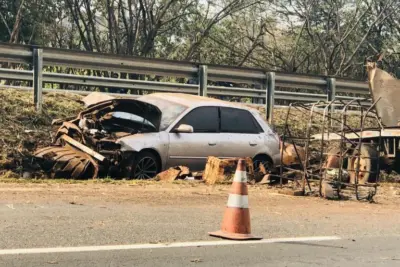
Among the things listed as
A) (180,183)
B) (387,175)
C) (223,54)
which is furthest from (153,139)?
(223,54)

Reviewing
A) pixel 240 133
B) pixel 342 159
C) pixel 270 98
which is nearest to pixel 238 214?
pixel 342 159

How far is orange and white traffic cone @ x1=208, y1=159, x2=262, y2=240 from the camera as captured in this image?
7.36 meters

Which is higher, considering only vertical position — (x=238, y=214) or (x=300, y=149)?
(x=300, y=149)

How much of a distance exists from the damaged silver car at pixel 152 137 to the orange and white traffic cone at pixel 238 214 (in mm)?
4412

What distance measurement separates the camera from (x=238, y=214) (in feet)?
24.1

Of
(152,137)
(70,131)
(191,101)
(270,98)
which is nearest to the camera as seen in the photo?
(152,137)

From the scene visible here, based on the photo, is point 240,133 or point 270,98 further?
point 270,98

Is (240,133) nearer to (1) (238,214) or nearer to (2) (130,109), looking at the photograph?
(2) (130,109)

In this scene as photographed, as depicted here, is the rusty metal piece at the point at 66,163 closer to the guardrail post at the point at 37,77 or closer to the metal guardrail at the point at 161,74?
the guardrail post at the point at 37,77

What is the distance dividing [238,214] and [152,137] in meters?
4.74

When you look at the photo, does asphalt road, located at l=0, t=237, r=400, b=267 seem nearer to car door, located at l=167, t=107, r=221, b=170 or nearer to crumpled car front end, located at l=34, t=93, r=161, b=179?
crumpled car front end, located at l=34, t=93, r=161, b=179

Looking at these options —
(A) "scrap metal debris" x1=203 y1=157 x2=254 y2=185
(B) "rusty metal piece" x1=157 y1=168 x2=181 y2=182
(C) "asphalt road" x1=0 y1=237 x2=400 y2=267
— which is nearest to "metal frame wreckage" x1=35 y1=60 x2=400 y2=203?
(B) "rusty metal piece" x1=157 y1=168 x2=181 y2=182

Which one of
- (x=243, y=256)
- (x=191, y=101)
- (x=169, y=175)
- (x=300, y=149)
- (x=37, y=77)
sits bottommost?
(x=243, y=256)

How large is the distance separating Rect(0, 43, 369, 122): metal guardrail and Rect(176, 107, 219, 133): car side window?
3.06 m
